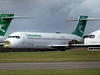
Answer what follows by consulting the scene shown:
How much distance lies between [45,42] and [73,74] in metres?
60.5

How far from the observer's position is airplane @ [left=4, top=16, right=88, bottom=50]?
73.9 meters

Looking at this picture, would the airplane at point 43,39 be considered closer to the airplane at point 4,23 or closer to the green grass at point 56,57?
the airplane at point 4,23

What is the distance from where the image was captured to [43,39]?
80062mm

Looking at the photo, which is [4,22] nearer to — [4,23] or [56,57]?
[4,23]

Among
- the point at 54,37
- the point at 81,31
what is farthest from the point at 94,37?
the point at 81,31

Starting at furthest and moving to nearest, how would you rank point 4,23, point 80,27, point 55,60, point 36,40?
point 80,27 < point 36,40 < point 4,23 < point 55,60

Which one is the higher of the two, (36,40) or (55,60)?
(36,40)

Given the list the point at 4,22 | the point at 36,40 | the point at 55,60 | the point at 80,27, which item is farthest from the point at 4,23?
the point at 55,60

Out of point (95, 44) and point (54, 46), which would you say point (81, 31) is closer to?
point (54, 46)

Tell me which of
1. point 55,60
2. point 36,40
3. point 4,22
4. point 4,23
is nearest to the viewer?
point 55,60

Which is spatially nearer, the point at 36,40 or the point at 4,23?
the point at 4,23

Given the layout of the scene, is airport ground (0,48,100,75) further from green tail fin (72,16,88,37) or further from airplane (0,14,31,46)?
green tail fin (72,16,88,37)

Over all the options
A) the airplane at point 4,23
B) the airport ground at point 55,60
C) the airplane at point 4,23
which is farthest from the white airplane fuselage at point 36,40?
the airport ground at point 55,60

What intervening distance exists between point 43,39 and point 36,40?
10.1 feet
